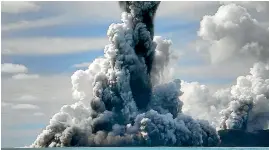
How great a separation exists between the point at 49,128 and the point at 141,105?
1667 cm

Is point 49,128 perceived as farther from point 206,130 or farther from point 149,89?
point 206,130

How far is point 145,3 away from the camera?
87.5 metres

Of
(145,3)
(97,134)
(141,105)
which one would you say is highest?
(145,3)

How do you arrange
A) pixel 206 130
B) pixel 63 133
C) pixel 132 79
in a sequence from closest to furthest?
pixel 63 133 < pixel 132 79 < pixel 206 130

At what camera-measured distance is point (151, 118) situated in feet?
267

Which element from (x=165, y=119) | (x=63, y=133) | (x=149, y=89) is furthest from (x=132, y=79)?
(x=63, y=133)

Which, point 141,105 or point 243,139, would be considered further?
point 243,139

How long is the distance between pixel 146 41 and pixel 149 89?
8.42 metres

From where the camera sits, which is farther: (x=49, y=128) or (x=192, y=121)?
(x=192, y=121)

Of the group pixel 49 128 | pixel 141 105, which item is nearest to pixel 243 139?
pixel 141 105

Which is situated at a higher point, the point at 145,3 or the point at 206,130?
the point at 145,3

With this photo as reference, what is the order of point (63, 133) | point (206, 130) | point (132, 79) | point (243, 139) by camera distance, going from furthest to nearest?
point (243, 139) < point (206, 130) < point (132, 79) < point (63, 133)

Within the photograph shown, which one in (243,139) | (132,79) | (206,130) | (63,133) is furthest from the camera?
(243,139)

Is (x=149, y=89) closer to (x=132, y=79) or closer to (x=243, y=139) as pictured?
(x=132, y=79)
